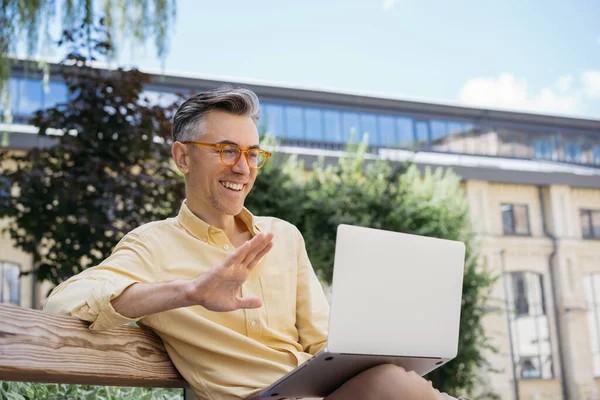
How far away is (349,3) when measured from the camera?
34500 millimetres

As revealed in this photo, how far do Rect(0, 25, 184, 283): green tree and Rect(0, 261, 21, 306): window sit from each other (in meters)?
9.83

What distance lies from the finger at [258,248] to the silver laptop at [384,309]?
16cm

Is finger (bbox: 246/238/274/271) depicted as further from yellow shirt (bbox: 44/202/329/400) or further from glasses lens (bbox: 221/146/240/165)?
glasses lens (bbox: 221/146/240/165)

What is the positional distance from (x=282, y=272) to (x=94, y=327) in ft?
1.79

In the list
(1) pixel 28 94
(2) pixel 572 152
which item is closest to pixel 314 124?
(1) pixel 28 94

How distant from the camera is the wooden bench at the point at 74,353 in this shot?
136cm

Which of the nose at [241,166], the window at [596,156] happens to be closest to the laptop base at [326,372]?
the nose at [241,166]

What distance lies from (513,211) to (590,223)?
2.79 m

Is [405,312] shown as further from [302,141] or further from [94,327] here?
[302,141]

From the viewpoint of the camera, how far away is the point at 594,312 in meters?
21.8

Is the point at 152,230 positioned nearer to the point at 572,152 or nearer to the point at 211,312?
the point at 211,312

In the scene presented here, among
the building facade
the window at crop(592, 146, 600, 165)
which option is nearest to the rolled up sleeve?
the building facade

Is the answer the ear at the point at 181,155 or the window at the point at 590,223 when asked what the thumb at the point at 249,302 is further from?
the window at the point at 590,223

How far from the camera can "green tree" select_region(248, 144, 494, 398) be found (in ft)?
34.7
